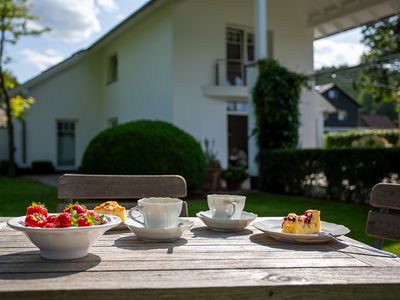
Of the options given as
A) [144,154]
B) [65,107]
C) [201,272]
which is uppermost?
[65,107]

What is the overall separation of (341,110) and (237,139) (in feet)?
144

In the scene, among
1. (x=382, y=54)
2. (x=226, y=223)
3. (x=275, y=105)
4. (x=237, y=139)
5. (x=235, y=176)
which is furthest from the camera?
(x=382, y=54)

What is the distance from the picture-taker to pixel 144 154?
29.3 feet

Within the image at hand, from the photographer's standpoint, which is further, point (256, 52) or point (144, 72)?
point (144, 72)

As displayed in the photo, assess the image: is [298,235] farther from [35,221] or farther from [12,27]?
[12,27]

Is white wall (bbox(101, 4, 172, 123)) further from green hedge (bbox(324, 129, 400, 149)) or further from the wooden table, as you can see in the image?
green hedge (bbox(324, 129, 400, 149))

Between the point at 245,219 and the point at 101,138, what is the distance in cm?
792

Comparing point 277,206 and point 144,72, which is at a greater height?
point 144,72

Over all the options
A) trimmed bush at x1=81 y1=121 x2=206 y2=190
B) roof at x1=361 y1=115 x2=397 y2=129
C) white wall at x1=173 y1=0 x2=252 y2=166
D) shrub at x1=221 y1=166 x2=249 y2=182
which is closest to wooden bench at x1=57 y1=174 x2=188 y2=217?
trimmed bush at x1=81 y1=121 x2=206 y2=190

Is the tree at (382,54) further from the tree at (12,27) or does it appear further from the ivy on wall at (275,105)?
the tree at (12,27)

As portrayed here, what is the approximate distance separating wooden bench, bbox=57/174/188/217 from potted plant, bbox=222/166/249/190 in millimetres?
8464

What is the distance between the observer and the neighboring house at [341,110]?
5359 centimetres

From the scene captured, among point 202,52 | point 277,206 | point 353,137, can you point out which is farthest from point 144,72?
point 353,137

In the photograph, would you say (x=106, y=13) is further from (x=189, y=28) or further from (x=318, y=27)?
(x=318, y=27)
